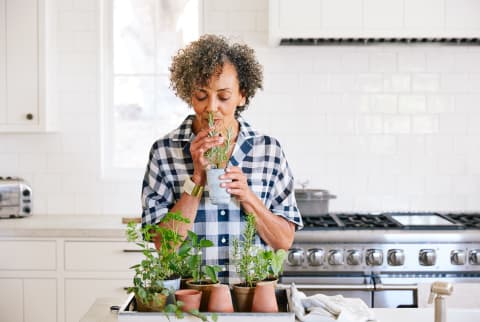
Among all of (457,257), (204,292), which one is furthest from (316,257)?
(204,292)

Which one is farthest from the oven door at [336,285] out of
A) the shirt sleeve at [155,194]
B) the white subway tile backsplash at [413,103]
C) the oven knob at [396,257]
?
the shirt sleeve at [155,194]

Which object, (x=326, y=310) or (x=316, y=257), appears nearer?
(x=326, y=310)

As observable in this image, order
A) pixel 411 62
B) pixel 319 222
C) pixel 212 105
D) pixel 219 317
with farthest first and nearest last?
pixel 411 62 → pixel 319 222 → pixel 212 105 → pixel 219 317

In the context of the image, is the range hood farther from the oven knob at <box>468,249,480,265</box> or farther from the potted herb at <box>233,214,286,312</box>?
the potted herb at <box>233,214,286,312</box>

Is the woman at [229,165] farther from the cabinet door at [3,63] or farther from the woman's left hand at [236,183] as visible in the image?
the cabinet door at [3,63]

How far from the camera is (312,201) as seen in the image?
13.2 ft

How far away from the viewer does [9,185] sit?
4.26m

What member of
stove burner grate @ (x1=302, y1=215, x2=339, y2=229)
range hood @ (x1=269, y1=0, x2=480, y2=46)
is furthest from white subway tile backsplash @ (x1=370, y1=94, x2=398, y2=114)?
stove burner grate @ (x1=302, y1=215, x2=339, y2=229)

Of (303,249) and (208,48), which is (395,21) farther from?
(208,48)

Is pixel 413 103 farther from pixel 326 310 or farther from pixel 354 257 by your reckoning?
pixel 326 310

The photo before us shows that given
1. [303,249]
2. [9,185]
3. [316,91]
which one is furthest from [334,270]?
[9,185]

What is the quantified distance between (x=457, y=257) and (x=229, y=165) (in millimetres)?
1790

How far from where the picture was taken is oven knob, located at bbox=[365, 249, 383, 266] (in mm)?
3578

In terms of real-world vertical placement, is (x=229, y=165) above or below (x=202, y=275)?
above
